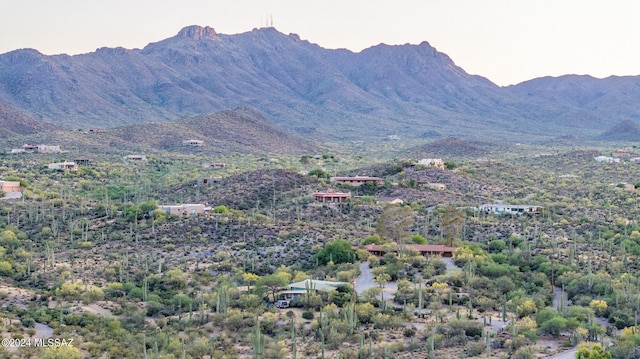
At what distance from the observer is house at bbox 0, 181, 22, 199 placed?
247 ft

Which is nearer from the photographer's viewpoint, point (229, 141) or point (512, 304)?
point (512, 304)

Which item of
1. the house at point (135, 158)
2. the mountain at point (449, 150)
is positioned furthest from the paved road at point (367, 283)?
the mountain at point (449, 150)

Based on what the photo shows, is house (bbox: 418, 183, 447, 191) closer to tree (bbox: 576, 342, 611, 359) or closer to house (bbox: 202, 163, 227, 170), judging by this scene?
house (bbox: 202, 163, 227, 170)

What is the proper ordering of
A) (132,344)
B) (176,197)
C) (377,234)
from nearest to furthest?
(132,344)
(377,234)
(176,197)

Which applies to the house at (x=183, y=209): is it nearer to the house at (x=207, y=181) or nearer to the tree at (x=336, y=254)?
the tree at (x=336, y=254)

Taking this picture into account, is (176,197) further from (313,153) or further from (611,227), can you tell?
(313,153)

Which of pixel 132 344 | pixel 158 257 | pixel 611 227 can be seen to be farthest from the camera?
pixel 611 227

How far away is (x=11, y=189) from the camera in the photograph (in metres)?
79.2

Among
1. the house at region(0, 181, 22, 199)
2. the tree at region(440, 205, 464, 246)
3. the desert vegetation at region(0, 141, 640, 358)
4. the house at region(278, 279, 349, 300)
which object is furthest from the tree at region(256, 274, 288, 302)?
the house at region(0, 181, 22, 199)

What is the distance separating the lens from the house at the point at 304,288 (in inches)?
1758

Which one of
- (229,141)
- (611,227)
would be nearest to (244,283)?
(611,227)

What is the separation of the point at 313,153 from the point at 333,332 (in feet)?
383

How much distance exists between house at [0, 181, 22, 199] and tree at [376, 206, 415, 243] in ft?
106

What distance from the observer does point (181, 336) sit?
38.4m
